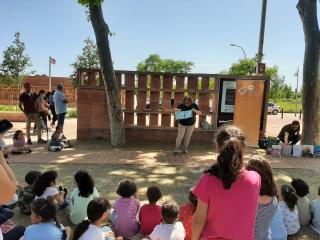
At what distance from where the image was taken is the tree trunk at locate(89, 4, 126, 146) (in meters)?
9.89

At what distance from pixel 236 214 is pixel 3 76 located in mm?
29294

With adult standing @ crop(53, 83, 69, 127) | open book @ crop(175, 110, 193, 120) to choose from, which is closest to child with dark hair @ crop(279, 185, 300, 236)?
open book @ crop(175, 110, 193, 120)

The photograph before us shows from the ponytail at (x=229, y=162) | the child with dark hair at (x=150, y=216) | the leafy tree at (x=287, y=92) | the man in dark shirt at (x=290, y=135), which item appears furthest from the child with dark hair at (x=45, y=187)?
the leafy tree at (x=287, y=92)

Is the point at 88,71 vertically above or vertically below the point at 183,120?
above

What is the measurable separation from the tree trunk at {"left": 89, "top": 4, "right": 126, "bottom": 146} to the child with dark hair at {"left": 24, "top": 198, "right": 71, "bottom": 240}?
6.90 metres

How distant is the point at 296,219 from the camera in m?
4.50

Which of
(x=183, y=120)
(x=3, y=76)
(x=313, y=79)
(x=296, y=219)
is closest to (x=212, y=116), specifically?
(x=183, y=120)

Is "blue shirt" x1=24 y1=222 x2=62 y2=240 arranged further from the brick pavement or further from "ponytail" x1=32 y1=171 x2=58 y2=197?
the brick pavement

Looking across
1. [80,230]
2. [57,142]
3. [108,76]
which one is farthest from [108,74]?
[80,230]

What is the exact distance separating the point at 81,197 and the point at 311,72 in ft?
26.2

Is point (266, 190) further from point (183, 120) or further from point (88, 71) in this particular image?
point (88, 71)

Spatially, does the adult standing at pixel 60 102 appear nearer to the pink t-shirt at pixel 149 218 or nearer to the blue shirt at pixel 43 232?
the pink t-shirt at pixel 149 218

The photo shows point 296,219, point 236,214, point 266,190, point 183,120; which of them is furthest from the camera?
point 183,120

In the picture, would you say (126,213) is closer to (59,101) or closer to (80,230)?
(80,230)
